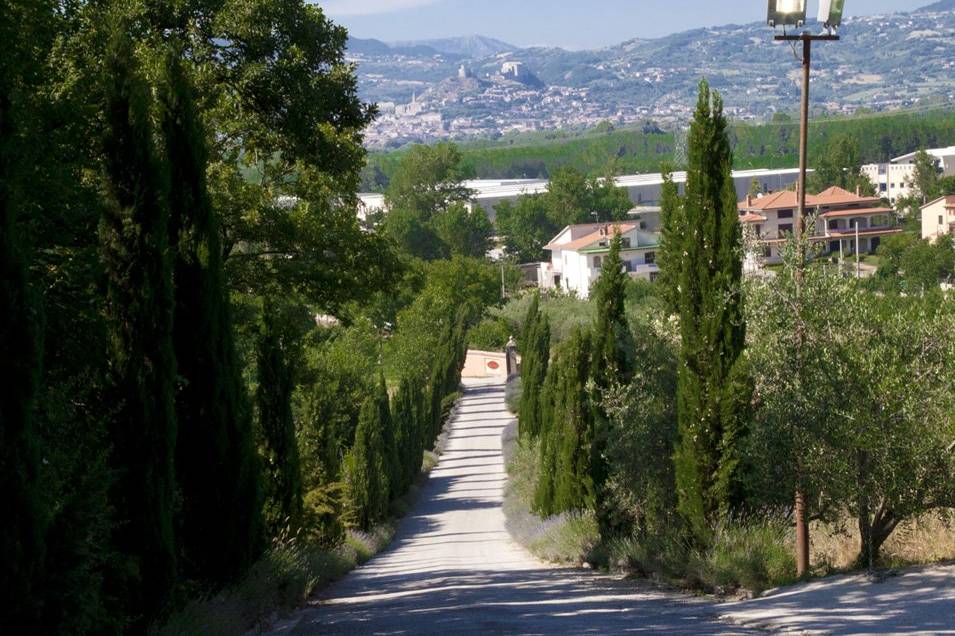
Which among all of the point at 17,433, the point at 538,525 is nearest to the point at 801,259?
the point at 17,433

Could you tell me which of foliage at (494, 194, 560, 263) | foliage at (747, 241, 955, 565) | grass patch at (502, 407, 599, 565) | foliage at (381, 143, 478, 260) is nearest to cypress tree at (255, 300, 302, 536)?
grass patch at (502, 407, 599, 565)

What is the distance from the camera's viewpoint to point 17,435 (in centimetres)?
675

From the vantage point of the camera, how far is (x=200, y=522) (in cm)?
1140

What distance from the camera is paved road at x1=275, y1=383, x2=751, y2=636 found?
423 inches

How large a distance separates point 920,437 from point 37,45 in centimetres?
885

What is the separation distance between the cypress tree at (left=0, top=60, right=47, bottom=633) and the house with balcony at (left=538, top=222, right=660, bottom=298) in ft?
269

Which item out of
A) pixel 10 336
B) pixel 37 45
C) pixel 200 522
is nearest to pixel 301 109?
pixel 37 45

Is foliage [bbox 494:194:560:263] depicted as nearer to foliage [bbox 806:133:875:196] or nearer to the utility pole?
foliage [bbox 806:133:875:196]

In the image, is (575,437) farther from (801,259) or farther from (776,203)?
(776,203)

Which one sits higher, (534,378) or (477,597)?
(534,378)

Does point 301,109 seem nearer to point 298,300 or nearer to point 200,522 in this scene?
point 298,300

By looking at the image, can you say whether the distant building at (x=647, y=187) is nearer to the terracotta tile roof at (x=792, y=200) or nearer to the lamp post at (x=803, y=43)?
the terracotta tile roof at (x=792, y=200)

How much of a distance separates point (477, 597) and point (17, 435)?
27.5 ft

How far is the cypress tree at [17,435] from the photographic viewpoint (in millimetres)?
6691
